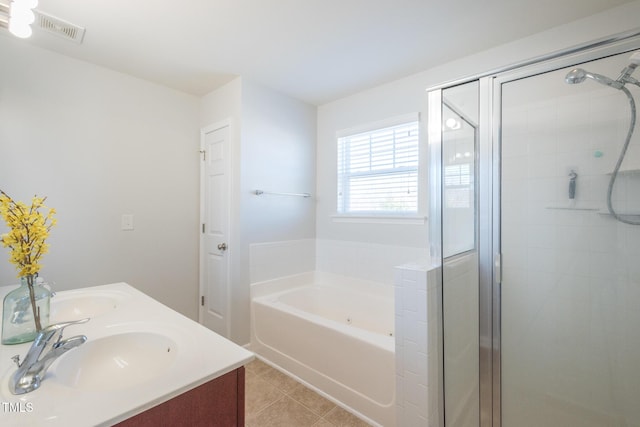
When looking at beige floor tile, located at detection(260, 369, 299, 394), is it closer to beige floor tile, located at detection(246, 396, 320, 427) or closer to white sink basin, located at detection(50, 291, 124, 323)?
beige floor tile, located at detection(246, 396, 320, 427)

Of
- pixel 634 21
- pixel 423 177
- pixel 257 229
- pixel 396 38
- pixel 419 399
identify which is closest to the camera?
pixel 419 399

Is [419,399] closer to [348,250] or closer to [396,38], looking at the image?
[348,250]

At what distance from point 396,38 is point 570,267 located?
1.82 meters

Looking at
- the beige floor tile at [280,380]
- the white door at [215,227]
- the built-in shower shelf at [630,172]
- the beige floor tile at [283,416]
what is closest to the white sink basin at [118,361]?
the beige floor tile at [283,416]

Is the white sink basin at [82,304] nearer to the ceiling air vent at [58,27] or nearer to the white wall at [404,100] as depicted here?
the ceiling air vent at [58,27]

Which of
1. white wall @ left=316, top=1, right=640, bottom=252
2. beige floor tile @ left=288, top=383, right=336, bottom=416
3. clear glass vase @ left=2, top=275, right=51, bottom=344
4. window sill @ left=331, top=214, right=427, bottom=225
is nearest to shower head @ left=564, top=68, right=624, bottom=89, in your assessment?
white wall @ left=316, top=1, right=640, bottom=252

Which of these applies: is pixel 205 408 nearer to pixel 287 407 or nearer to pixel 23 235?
pixel 23 235

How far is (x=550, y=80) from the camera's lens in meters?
1.64

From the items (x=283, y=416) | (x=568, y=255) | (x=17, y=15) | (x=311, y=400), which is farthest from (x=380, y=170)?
(x=17, y=15)

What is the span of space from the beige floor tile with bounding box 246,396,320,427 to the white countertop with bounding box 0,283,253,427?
3.24ft

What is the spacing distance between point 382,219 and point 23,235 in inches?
92.0

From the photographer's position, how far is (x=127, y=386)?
0.86 meters

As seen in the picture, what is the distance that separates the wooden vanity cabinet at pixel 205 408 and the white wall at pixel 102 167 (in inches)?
81.4

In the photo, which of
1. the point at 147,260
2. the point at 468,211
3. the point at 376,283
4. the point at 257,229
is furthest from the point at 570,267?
the point at 147,260
